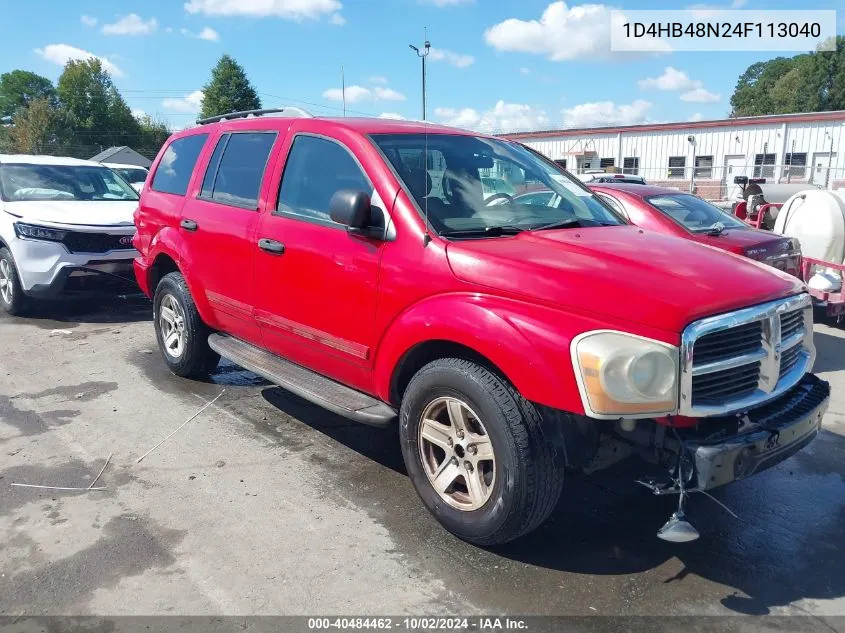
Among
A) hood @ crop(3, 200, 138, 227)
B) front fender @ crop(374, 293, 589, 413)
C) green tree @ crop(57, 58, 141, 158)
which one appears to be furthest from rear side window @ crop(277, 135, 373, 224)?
green tree @ crop(57, 58, 141, 158)

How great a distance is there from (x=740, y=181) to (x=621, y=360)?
Result: 46.7ft

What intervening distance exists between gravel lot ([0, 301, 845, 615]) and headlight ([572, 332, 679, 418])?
0.89 metres

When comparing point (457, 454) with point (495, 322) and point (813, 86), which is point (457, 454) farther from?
point (813, 86)

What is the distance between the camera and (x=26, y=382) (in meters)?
5.75

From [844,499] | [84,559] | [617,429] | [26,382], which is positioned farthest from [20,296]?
[844,499]

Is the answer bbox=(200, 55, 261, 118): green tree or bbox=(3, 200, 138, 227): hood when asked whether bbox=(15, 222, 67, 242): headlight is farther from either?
bbox=(200, 55, 261, 118): green tree

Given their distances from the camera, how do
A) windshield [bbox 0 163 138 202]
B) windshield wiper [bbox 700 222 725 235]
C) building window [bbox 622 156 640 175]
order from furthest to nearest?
building window [bbox 622 156 640 175] < windshield [bbox 0 163 138 202] < windshield wiper [bbox 700 222 725 235]

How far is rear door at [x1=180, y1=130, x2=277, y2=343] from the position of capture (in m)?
4.48

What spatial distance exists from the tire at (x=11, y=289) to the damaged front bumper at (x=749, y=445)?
7616 mm

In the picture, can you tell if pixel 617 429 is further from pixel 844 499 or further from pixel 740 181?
pixel 740 181

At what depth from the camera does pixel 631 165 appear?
36.8m

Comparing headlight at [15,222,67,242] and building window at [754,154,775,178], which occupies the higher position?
building window at [754,154,775,178]

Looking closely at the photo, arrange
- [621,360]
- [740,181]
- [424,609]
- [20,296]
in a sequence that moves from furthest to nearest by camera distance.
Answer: [740,181] < [20,296] < [424,609] < [621,360]

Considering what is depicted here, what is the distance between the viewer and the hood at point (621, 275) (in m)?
2.71
